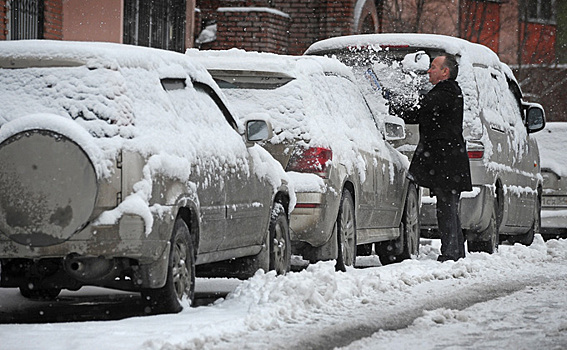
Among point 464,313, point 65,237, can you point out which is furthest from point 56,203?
point 464,313

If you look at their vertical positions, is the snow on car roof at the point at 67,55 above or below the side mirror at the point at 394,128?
above

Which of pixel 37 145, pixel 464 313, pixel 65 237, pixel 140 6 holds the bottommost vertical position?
pixel 464 313

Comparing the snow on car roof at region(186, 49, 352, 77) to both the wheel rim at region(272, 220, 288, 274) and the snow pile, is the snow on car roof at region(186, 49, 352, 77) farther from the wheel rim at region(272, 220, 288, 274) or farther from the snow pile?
the snow pile

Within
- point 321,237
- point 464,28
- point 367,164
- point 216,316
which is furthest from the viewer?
point 464,28

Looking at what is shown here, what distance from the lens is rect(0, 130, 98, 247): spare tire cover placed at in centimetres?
764

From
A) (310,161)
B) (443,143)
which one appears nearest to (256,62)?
(310,161)

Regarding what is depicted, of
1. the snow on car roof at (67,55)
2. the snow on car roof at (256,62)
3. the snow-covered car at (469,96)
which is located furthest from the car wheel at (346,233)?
the snow on car roof at (67,55)

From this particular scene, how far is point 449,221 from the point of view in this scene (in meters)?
13.3

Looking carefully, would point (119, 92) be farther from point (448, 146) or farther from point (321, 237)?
point (448, 146)

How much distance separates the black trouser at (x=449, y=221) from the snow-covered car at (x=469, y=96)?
79cm

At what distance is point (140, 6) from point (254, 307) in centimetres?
1492

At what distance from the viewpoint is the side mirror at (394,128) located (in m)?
13.3

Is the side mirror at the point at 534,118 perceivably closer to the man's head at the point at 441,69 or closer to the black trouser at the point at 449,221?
the man's head at the point at 441,69

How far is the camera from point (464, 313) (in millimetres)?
8633
